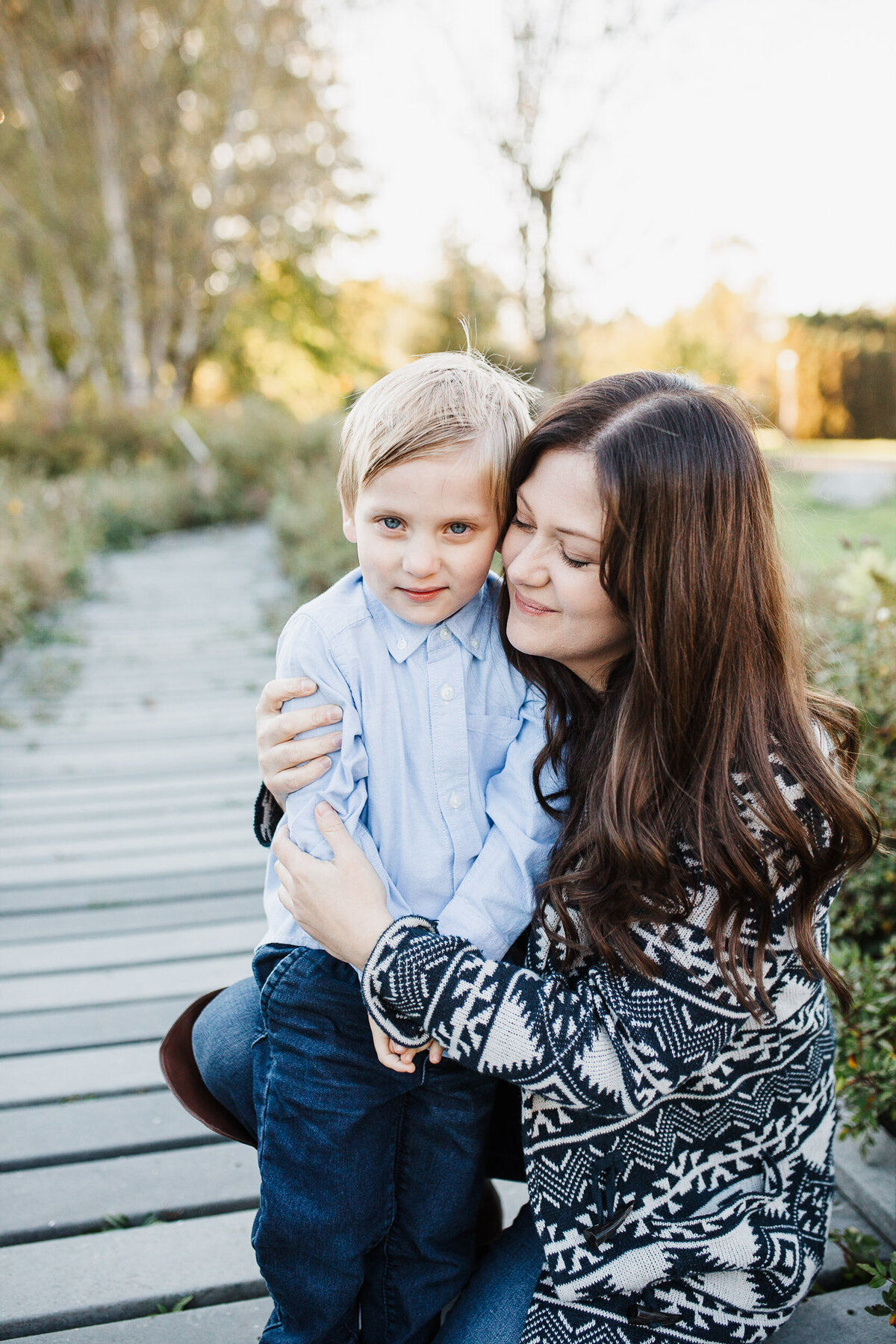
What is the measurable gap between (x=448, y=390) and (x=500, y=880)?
701mm

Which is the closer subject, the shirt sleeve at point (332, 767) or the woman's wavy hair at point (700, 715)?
the woman's wavy hair at point (700, 715)

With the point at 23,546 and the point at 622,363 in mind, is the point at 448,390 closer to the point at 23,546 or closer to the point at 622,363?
the point at 23,546

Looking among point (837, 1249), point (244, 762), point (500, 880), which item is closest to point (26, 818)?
point (244, 762)

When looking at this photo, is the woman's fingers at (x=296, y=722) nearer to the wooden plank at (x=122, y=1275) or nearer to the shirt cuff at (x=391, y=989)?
the shirt cuff at (x=391, y=989)

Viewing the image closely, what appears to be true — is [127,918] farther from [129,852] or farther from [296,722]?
[296,722]

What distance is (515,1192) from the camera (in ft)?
5.95

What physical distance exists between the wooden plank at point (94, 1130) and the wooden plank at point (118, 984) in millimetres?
353

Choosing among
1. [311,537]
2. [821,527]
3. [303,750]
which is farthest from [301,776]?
[821,527]

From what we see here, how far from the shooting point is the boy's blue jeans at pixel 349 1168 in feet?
4.14

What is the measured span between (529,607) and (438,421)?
0.96 feet

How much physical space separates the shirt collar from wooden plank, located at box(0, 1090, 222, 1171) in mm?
1144

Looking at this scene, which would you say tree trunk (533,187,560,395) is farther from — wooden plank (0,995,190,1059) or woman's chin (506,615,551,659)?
woman's chin (506,615,551,659)

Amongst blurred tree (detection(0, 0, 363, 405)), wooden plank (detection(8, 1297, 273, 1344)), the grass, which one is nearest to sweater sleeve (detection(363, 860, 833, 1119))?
the grass

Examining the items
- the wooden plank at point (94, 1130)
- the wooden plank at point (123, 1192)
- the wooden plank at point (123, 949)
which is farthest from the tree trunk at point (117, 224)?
the wooden plank at point (123, 1192)
